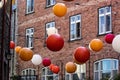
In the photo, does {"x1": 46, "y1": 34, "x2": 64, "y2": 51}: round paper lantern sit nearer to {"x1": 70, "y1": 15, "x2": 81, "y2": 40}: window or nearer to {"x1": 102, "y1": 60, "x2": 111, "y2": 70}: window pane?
{"x1": 102, "y1": 60, "x2": 111, "y2": 70}: window pane

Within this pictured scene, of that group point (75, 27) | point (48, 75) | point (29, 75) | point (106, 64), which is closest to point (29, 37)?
point (29, 75)

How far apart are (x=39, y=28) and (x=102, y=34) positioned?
21.6 ft

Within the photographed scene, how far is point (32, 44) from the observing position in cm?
2830

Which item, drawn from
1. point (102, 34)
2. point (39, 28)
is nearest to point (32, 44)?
point (39, 28)

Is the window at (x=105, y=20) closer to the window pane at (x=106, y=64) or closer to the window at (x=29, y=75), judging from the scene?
the window pane at (x=106, y=64)

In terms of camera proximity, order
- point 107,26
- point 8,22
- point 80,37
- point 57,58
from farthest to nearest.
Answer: point 57,58, point 80,37, point 107,26, point 8,22

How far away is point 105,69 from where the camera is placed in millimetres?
21844

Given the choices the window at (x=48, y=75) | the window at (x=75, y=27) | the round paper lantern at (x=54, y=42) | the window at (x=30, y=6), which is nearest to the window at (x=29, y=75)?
the window at (x=48, y=75)

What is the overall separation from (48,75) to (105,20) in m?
5.97

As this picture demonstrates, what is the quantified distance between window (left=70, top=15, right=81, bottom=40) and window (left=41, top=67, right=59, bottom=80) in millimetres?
2670

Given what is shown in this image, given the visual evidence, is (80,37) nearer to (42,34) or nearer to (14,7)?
Answer: (42,34)

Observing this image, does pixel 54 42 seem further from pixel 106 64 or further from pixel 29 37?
pixel 29 37

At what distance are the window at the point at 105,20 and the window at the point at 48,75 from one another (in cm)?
478

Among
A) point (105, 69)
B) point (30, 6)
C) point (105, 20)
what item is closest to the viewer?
point (105, 69)
